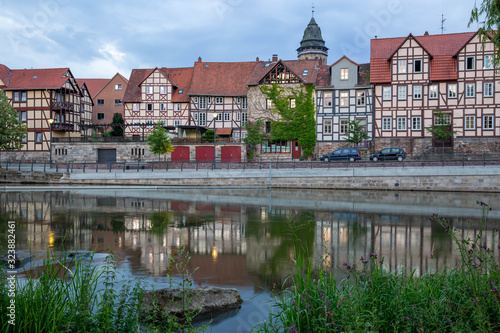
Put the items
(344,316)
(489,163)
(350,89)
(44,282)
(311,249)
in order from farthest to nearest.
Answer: (350,89)
(489,163)
(311,249)
(44,282)
(344,316)

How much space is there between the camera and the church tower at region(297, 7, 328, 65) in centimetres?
8944

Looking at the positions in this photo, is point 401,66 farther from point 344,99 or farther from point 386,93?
point 344,99

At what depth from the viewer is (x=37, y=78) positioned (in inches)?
2217

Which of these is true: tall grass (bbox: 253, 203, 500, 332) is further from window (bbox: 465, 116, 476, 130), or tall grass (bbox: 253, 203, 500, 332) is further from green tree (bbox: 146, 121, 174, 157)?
window (bbox: 465, 116, 476, 130)

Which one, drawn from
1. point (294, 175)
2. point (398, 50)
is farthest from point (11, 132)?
point (398, 50)

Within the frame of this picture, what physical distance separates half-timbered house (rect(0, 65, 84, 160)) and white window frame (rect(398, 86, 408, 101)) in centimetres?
3747

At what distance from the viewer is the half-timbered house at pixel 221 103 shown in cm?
5409

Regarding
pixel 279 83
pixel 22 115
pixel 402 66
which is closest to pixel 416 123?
pixel 402 66

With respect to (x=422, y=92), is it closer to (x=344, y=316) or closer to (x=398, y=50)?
(x=398, y=50)

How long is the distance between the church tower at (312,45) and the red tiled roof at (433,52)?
43.6 m

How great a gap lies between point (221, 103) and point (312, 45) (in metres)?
41.6

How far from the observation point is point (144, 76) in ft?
191

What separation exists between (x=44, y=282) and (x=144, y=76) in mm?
55469


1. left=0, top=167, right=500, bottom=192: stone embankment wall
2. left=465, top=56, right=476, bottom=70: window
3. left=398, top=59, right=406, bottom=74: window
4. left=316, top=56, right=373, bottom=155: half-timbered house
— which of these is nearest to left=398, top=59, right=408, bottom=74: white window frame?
left=398, top=59, right=406, bottom=74: window
